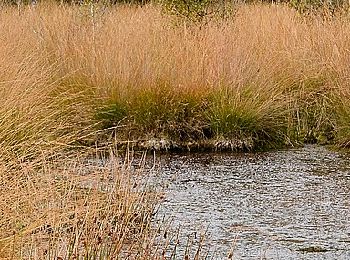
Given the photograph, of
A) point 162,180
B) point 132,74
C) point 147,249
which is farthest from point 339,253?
point 132,74

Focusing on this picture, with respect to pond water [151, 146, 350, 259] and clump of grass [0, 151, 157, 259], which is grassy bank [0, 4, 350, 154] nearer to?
pond water [151, 146, 350, 259]

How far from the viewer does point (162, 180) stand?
769cm

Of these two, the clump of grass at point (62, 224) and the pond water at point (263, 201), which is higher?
the clump of grass at point (62, 224)

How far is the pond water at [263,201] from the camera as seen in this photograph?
18.8 ft

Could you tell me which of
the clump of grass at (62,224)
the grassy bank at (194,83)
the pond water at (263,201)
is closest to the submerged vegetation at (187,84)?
the grassy bank at (194,83)

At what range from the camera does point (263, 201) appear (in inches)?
277

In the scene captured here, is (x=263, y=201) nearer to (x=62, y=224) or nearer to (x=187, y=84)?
(x=62, y=224)

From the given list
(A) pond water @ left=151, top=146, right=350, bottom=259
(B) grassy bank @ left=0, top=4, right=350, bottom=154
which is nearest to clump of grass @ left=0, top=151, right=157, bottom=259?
(A) pond water @ left=151, top=146, right=350, bottom=259

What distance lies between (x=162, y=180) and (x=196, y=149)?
1.79 m

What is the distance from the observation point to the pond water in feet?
18.8

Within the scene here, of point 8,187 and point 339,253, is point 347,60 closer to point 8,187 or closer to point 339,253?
point 339,253

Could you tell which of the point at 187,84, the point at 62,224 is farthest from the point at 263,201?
the point at 187,84

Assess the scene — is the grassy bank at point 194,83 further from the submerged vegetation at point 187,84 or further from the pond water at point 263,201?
the pond water at point 263,201

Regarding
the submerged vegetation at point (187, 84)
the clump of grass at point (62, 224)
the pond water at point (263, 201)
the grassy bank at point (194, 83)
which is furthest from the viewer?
the grassy bank at point (194, 83)
